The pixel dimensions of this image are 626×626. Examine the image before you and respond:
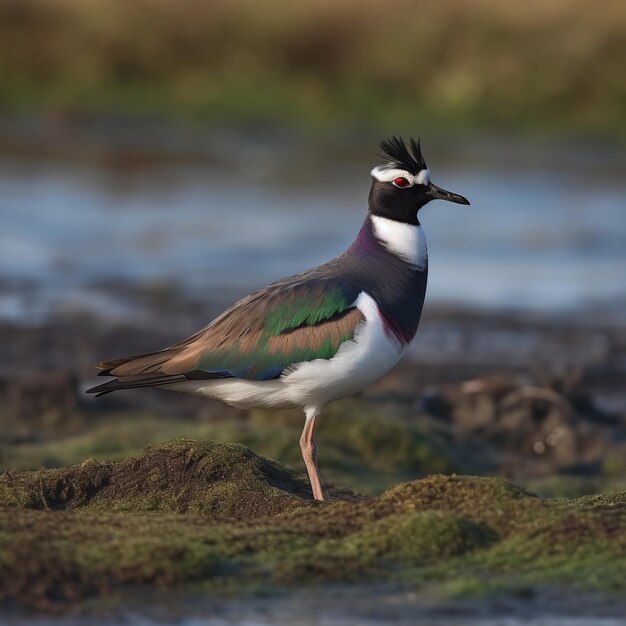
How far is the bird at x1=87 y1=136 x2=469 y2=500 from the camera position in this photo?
8.00 meters

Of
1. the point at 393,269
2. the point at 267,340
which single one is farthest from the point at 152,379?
the point at 393,269

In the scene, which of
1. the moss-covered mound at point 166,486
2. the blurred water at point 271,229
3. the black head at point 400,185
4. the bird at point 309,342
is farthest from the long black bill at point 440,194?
the blurred water at point 271,229

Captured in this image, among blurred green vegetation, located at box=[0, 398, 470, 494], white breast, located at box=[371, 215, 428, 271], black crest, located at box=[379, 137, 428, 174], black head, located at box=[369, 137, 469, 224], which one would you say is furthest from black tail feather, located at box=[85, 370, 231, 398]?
blurred green vegetation, located at box=[0, 398, 470, 494]

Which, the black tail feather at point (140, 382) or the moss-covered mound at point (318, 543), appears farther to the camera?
the black tail feather at point (140, 382)

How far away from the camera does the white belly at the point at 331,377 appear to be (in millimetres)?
7949

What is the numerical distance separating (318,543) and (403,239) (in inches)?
100

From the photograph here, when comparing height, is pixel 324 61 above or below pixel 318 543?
above

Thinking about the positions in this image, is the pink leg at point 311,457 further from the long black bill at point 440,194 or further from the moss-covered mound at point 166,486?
the long black bill at point 440,194

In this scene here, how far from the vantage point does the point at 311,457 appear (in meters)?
8.16

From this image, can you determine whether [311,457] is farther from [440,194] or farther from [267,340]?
[440,194]

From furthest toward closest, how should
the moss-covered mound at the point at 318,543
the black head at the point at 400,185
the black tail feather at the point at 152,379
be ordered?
the black head at the point at 400,185, the black tail feather at the point at 152,379, the moss-covered mound at the point at 318,543

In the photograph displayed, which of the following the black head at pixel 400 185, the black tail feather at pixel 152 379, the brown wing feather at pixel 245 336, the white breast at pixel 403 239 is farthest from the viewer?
the black head at pixel 400 185

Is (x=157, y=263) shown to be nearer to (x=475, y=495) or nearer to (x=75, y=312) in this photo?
(x=75, y=312)

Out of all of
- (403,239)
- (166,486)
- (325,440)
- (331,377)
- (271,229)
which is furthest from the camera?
(271,229)
